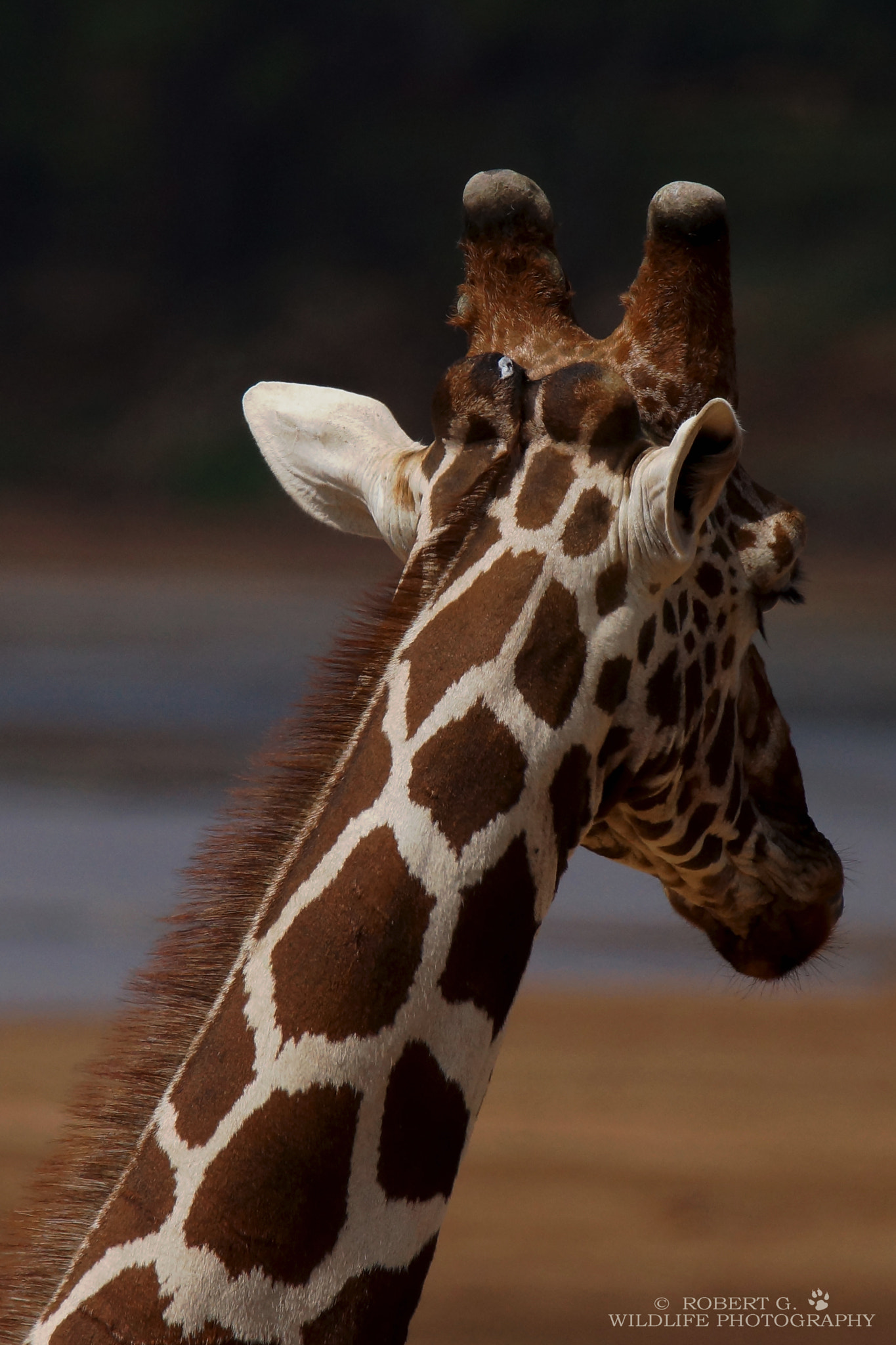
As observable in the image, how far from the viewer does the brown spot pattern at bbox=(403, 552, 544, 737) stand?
101cm

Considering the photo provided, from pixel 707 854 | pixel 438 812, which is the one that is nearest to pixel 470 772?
pixel 438 812

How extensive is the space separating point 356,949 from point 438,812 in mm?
114

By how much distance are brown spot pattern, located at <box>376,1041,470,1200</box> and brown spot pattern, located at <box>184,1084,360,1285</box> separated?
0.03 meters

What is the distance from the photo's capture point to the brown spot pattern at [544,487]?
3.48ft

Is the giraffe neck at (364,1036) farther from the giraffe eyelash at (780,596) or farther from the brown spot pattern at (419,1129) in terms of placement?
the giraffe eyelash at (780,596)

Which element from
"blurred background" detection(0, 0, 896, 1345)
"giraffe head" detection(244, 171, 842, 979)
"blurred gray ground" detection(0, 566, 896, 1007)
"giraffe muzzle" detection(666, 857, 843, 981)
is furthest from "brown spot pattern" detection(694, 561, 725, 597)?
"blurred background" detection(0, 0, 896, 1345)

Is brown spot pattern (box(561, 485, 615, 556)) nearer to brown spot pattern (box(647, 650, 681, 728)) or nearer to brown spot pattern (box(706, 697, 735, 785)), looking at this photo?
brown spot pattern (box(647, 650, 681, 728))

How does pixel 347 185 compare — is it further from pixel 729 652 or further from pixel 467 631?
pixel 467 631

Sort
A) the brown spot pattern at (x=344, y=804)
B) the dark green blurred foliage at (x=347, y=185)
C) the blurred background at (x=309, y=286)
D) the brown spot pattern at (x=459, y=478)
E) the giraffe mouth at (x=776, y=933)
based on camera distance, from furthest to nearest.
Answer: the dark green blurred foliage at (x=347, y=185), the blurred background at (x=309, y=286), the giraffe mouth at (x=776, y=933), the brown spot pattern at (x=459, y=478), the brown spot pattern at (x=344, y=804)

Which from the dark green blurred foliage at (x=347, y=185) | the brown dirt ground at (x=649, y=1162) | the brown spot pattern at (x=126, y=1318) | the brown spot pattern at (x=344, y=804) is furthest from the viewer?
the dark green blurred foliage at (x=347, y=185)

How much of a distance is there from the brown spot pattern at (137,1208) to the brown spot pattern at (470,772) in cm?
31

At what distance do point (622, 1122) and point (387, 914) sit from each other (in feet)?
16.8

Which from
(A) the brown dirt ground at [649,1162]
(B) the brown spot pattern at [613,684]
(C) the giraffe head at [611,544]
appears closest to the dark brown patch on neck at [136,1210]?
(C) the giraffe head at [611,544]

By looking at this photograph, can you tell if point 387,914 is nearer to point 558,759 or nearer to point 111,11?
point 558,759
